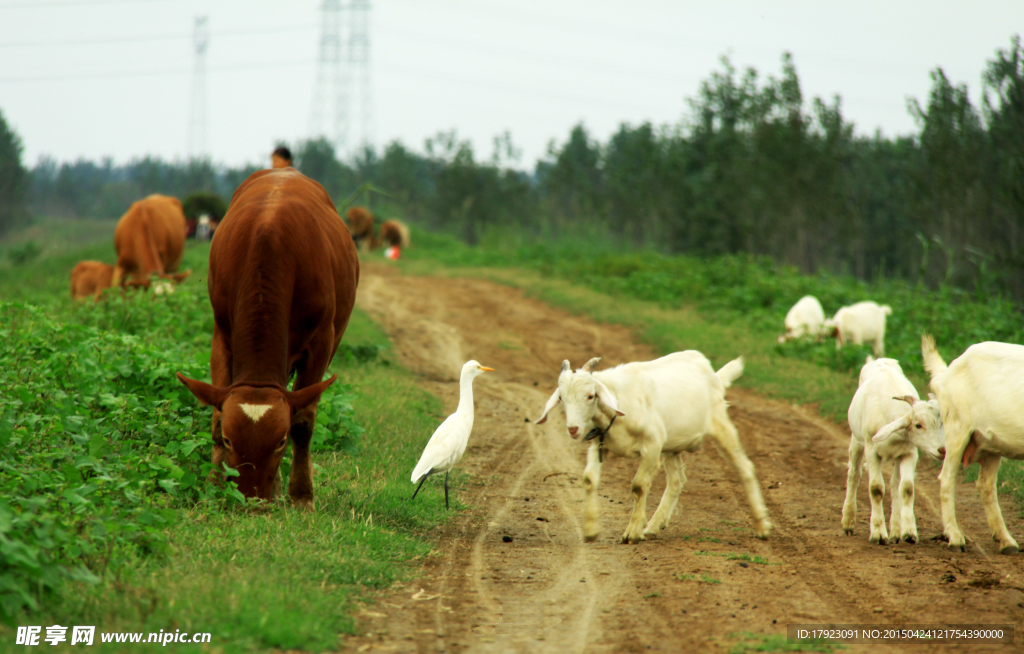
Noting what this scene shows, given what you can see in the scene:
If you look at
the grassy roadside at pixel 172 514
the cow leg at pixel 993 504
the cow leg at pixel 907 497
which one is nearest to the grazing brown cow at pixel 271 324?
the grassy roadside at pixel 172 514

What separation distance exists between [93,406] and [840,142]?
36028mm

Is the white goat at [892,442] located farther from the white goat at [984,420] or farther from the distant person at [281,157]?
the distant person at [281,157]

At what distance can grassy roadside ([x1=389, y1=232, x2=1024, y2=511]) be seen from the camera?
1179 centimetres

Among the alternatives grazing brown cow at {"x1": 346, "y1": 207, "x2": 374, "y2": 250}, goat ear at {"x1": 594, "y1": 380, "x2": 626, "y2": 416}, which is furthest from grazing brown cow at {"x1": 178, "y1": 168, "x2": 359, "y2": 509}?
grazing brown cow at {"x1": 346, "y1": 207, "x2": 374, "y2": 250}

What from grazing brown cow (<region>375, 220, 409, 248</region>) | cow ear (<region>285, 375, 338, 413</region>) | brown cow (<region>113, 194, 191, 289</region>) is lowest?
cow ear (<region>285, 375, 338, 413</region>)

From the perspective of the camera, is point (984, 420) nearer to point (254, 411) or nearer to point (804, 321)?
point (254, 411)

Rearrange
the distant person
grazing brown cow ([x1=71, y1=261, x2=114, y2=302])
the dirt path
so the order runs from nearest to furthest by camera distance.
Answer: the dirt path, the distant person, grazing brown cow ([x1=71, y1=261, x2=114, y2=302])

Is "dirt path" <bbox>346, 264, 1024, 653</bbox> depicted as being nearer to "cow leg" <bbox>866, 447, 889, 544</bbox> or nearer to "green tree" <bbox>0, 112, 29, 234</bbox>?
"cow leg" <bbox>866, 447, 889, 544</bbox>

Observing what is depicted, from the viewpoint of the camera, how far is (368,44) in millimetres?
41750

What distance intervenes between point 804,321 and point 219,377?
11.9 meters

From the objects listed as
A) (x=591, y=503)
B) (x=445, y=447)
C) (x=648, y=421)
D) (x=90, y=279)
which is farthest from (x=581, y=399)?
(x=90, y=279)

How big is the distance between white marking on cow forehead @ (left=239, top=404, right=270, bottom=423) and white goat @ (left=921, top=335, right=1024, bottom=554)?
15.9 ft

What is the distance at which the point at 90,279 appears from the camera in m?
14.5

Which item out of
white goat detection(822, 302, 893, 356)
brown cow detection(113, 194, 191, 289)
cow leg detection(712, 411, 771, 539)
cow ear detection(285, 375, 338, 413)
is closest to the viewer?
cow ear detection(285, 375, 338, 413)
